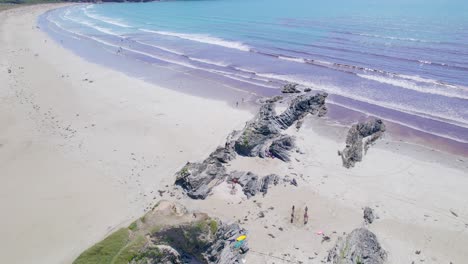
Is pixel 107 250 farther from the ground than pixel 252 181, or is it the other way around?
pixel 107 250

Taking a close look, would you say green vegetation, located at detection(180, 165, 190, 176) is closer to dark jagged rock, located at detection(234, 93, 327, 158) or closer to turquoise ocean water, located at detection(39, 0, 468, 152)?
dark jagged rock, located at detection(234, 93, 327, 158)

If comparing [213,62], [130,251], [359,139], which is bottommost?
[130,251]

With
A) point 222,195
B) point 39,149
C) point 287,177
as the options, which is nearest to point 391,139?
point 287,177

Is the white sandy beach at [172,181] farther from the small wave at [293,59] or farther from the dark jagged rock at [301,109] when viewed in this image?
the small wave at [293,59]

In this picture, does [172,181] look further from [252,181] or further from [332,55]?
[332,55]

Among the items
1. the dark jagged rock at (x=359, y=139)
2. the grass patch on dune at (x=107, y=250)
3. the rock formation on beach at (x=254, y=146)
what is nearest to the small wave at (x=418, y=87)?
the rock formation on beach at (x=254, y=146)

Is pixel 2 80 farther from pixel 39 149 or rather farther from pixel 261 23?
pixel 261 23

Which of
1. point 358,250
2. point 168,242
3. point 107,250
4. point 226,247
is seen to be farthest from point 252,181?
point 107,250
